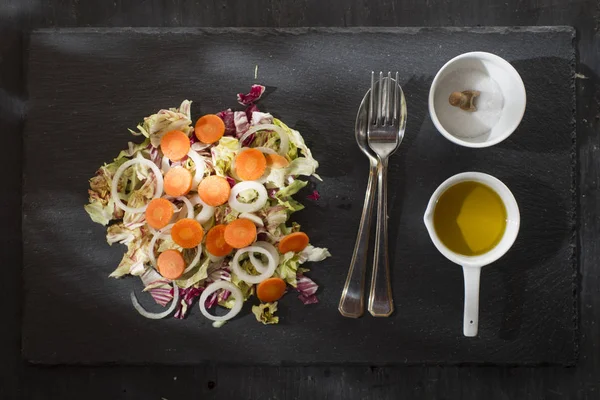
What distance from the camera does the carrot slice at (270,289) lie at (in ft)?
5.82

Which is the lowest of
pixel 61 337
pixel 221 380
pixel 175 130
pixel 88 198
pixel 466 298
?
pixel 221 380

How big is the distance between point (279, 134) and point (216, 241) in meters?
0.38

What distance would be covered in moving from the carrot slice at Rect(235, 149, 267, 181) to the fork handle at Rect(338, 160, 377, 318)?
0.34 meters

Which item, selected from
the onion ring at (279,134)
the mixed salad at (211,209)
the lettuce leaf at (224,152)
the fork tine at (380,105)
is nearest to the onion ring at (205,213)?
the mixed salad at (211,209)

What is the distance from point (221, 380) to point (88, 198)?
72 centimetres

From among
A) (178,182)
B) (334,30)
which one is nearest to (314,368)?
(178,182)

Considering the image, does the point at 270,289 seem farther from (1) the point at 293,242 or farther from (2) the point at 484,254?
(2) the point at 484,254


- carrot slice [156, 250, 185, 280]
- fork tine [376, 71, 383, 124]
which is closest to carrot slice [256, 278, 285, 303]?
carrot slice [156, 250, 185, 280]

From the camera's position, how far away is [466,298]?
5.73ft

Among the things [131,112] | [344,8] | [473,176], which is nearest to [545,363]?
[473,176]

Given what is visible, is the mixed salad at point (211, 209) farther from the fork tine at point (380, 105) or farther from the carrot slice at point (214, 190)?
the fork tine at point (380, 105)

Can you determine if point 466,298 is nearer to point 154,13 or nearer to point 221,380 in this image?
point 221,380

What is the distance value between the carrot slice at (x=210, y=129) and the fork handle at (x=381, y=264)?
500 millimetres

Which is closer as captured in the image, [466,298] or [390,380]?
[466,298]
